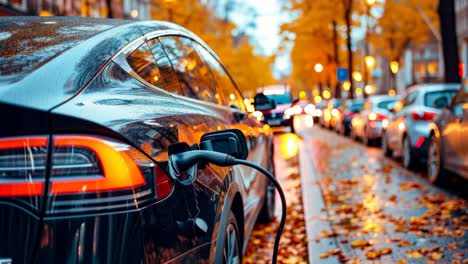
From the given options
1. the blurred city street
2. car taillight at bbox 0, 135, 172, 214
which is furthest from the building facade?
car taillight at bbox 0, 135, 172, 214

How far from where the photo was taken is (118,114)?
105 inches

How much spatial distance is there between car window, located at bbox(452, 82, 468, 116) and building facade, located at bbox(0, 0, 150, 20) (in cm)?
1433

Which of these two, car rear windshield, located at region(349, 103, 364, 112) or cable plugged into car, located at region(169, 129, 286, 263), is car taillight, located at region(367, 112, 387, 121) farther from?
cable plugged into car, located at region(169, 129, 286, 263)

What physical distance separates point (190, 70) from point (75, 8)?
42.7 m

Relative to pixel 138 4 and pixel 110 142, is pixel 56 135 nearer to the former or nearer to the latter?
pixel 110 142

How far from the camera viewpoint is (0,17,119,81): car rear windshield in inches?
106

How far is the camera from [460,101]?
31.1 ft

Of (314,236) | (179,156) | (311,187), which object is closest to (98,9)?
(311,187)

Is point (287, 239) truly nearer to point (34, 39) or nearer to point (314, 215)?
point (314, 215)

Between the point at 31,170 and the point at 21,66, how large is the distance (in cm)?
50

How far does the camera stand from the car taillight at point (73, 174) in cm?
234

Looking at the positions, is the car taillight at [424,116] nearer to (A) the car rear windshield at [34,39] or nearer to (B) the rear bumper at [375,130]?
(B) the rear bumper at [375,130]

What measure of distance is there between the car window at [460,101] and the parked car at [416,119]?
1.59 m

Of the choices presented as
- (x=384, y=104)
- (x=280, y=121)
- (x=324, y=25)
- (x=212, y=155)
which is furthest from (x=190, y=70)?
(x=324, y=25)
